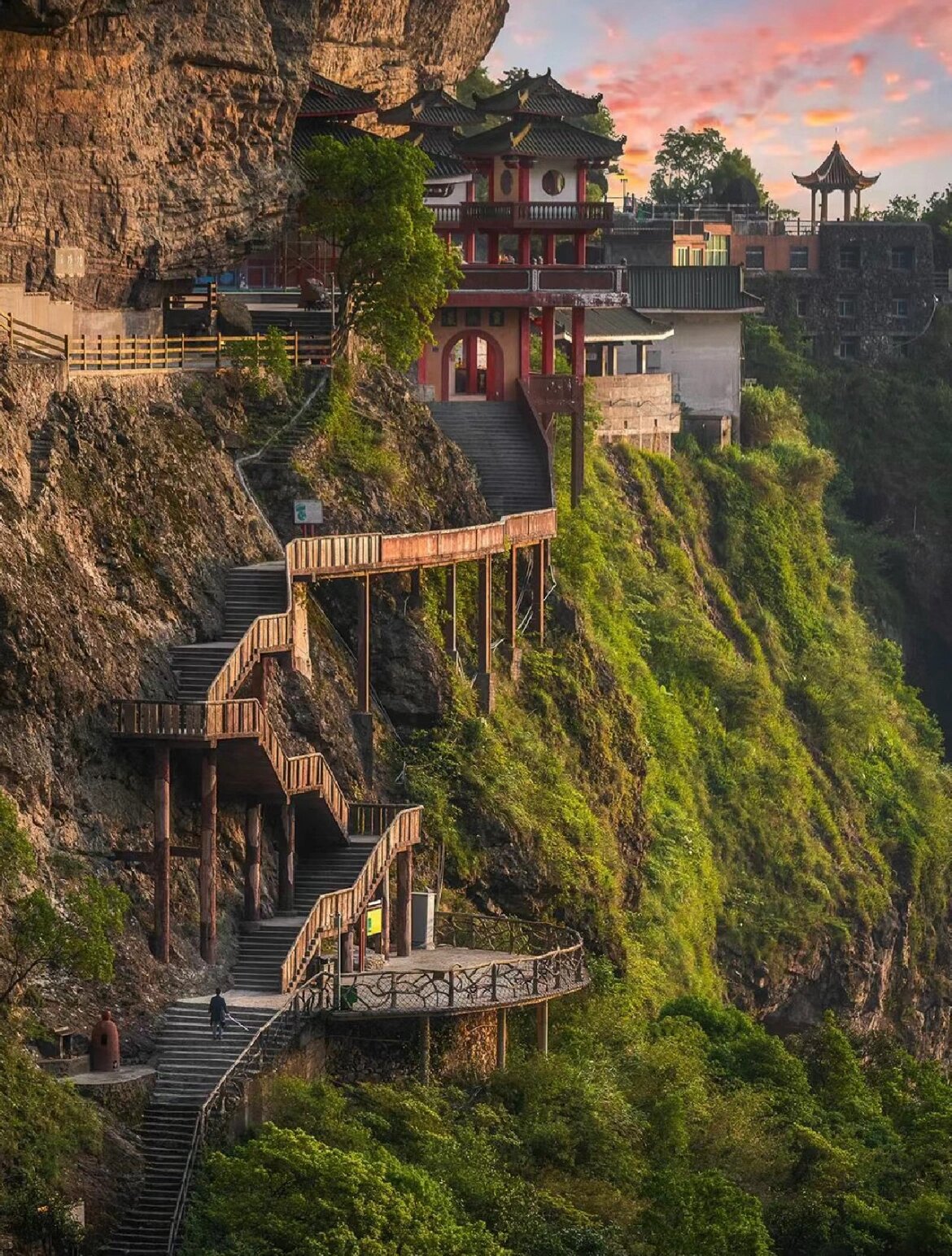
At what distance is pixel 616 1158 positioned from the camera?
214 ft

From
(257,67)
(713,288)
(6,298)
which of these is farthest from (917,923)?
(6,298)

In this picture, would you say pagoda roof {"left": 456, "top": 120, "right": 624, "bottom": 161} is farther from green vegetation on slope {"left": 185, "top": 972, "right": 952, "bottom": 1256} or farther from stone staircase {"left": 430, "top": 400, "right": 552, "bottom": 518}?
green vegetation on slope {"left": 185, "top": 972, "right": 952, "bottom": 1256}

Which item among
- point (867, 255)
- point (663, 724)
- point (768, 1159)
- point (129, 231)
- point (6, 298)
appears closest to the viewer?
point (768, 1159)

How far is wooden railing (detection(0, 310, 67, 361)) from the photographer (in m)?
71.6

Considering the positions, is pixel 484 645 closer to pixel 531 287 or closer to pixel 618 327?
pixel 531 287

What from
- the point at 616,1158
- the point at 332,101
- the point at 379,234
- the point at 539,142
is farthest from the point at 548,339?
the point at 616,1158

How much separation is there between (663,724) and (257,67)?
95.0 feet

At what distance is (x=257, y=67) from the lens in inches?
3314

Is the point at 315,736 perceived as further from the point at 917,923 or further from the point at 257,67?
the point at 917,923

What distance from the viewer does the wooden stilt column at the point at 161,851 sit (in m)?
63.9

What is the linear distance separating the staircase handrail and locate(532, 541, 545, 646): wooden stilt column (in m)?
26.9


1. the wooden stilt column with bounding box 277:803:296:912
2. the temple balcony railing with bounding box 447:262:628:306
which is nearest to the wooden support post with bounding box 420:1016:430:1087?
the wooden stilt column with bounding box 277:803:296:912

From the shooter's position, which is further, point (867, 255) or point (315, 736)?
point (867, 255)

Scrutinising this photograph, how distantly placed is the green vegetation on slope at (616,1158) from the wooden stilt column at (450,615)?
916cm
